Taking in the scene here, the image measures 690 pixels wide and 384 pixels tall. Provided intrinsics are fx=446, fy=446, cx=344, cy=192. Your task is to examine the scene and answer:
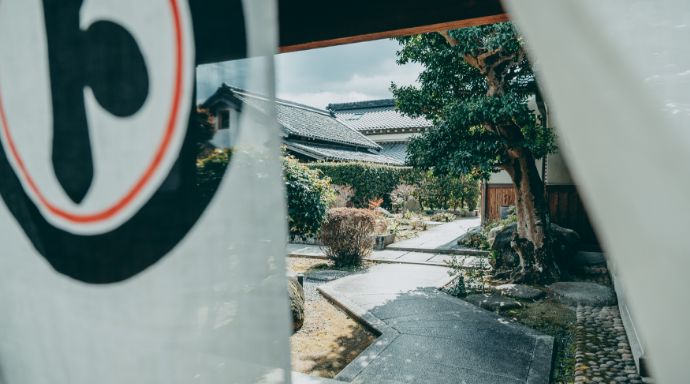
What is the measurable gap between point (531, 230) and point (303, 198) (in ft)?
11.8

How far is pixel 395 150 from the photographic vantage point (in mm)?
24406

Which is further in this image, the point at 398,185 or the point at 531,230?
the point at 398,185

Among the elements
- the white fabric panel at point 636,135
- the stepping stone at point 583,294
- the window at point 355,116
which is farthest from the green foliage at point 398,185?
the white fabric panel at point 636,135

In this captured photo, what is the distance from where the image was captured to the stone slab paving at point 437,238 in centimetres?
1030

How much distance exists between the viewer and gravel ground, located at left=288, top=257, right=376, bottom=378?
13.3 feet

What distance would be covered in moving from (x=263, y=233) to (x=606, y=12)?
83 cm

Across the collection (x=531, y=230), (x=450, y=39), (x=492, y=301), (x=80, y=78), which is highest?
(x=450, y=39)

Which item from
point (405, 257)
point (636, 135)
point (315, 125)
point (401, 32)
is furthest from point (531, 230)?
point (315, 125)

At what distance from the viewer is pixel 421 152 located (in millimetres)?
6750

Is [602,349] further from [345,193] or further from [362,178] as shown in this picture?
[362,178]

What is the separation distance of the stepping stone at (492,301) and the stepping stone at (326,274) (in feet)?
7.72

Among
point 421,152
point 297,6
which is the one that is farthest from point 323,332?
point 297,6

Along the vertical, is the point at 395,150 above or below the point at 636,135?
above

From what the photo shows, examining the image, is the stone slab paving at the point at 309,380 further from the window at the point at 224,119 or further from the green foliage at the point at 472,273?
the green foliage at the point at 472,273
